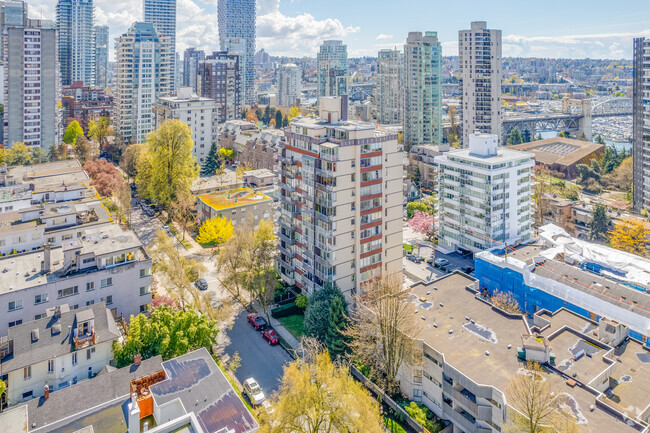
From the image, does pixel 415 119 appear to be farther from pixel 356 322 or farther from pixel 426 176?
pixel 356 322

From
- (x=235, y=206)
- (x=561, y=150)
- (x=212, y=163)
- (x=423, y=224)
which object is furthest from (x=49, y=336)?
(x=561, y=150)

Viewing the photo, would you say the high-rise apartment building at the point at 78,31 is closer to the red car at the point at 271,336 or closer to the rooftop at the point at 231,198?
the rooftop at the point at 231,198

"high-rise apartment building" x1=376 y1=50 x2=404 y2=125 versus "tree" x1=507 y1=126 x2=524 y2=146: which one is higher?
"high-rise apartment building" x1=376 y1=50 x2=404 y2=125

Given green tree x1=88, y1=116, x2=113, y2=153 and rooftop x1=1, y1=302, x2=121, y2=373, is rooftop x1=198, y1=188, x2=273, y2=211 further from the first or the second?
green tree x1=88, y1=116, x2=113, y2=153

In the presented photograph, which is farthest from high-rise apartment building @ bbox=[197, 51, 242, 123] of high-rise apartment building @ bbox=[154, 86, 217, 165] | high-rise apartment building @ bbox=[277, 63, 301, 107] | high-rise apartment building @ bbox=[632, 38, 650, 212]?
high-rise apartment building @ bbox=[632, 38, 650, 212]

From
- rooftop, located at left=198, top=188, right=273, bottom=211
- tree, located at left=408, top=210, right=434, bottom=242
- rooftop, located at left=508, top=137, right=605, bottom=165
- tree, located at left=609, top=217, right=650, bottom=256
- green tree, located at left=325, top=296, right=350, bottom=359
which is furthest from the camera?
rooftop, located at left=508, top=137, right=605, bottom=165

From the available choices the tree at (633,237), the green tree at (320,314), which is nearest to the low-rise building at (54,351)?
the green tree at (320,314)

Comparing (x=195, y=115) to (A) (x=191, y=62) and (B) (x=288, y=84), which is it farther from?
(A) (x=191, y=62)
